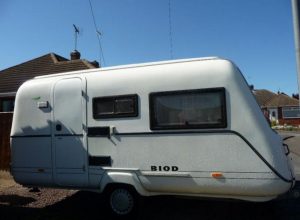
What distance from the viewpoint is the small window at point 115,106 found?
23.8ft

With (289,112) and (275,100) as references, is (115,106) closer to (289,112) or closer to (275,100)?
(289,112)

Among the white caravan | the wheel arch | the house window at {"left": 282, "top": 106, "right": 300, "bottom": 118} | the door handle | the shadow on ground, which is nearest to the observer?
the white caravan

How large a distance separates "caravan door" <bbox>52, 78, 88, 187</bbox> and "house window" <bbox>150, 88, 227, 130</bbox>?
4.79 feet

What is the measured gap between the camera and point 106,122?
7438mm

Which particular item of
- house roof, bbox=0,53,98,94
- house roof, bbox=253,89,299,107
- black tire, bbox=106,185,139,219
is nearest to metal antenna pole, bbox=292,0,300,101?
black tire, bbox=106,185,139,219

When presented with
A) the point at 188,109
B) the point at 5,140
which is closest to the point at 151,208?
the point at 188,109

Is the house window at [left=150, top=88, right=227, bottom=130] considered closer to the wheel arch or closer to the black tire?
the wheel arch

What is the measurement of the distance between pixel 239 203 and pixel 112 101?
3175 mm

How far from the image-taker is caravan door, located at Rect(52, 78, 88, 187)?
762cm

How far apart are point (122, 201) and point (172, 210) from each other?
1088 millimetres

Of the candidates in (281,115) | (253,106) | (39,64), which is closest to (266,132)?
(253,106)

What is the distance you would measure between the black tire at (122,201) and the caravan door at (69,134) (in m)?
0.55

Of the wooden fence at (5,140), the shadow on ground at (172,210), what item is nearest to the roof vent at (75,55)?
the wooden fence at (5,140)

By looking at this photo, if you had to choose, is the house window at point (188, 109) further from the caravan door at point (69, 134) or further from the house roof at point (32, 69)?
the house roof at point (32, 69)
